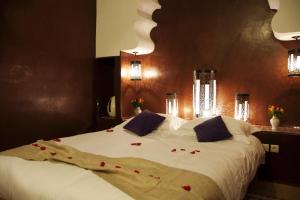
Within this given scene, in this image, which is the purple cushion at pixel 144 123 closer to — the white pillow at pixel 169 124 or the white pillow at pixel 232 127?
the white pillow at pixel 169 124

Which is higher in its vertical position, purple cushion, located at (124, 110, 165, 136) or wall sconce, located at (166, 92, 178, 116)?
wall sconce, located at (166, 92, 178, 116)

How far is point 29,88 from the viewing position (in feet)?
10.6

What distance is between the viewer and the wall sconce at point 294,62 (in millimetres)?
2730

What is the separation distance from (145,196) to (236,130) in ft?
5.48

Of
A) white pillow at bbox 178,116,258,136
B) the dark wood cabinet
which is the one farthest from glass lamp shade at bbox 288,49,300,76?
the dark wood cabinet

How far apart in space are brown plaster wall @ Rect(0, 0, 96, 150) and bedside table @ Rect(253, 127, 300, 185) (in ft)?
8.42

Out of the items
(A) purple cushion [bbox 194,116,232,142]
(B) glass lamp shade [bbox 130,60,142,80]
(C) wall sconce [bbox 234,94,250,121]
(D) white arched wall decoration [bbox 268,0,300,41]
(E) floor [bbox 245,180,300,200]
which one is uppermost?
(D) white arched wall decoration [bbox 268,0,300,41]

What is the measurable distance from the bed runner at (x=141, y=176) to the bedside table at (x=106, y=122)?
72.3 inches

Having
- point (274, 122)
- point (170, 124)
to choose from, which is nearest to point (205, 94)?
point (170, 124)

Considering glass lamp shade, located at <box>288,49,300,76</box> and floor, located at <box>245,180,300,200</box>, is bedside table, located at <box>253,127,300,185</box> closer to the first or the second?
floor, located at <box>245,180,300,200</box>

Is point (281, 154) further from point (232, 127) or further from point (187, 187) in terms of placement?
point (187, 187)

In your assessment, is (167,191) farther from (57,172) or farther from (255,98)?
(255,98)

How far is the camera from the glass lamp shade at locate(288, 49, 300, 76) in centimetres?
273

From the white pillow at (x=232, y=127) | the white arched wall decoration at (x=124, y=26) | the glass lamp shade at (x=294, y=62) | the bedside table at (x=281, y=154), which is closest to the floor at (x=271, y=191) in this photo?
the bedside table at (x=281, y=154)
